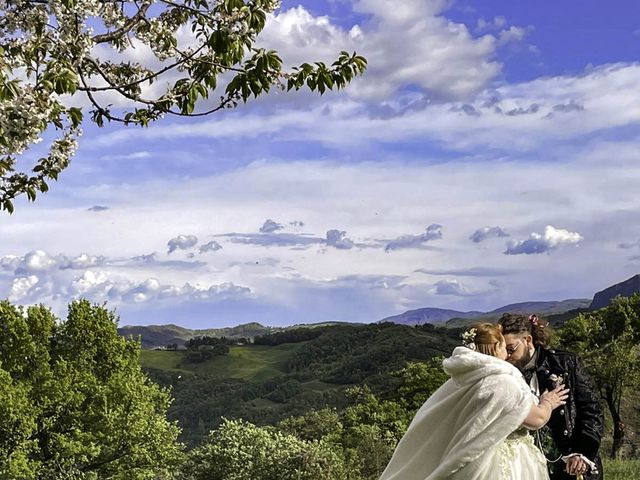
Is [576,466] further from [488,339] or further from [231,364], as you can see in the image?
[231,364]

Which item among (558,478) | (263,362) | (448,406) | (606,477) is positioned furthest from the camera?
(263,362)

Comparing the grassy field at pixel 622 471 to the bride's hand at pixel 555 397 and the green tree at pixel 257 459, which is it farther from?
the green tree at pixel 257 459

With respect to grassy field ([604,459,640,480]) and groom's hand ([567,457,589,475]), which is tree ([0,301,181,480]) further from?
groom's hand ([567,457,589,475])

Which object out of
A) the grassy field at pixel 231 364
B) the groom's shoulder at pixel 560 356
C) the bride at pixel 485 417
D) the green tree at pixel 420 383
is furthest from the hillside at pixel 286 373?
the bride at pixel 485 417

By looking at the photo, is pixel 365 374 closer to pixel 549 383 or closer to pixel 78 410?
pixel 78 410

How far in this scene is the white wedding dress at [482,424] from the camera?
24.5 ft

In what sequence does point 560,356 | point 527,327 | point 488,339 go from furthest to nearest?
1. point 560,356
2. point 527,327
3. point 488,339

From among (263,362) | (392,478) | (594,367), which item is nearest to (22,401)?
(594,367)

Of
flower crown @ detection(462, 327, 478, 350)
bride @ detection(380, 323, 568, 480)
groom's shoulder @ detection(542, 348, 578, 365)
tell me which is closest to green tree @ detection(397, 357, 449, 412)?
groom's shoulder @ detection(542, 348, 578, 365)

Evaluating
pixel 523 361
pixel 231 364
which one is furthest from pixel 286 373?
pixel 523 361

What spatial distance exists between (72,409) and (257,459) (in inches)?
651

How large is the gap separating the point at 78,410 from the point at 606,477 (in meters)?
34.2

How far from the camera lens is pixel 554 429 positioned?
28.0 feet

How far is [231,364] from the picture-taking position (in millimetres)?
186500
